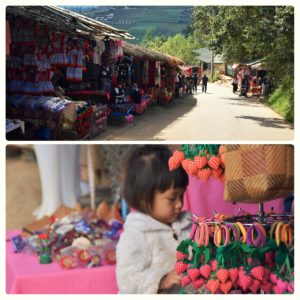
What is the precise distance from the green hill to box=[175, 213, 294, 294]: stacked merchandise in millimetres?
1915

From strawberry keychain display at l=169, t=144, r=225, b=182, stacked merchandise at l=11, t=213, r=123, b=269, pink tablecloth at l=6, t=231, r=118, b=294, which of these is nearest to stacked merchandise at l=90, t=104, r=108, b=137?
stacked merchandise at l=11, t=213, r=123, b=269

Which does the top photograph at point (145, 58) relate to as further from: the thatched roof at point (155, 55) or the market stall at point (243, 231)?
the market stall at point (243, 231)

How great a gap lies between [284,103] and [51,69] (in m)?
2.05

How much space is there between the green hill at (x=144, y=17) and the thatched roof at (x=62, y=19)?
91 millimetres

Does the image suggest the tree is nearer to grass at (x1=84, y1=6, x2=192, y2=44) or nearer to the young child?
grass at (x1=84, y1=6, x2=192, y2=44)

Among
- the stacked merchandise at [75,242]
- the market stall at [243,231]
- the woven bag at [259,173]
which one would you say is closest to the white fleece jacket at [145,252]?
the market stall at [243,231]

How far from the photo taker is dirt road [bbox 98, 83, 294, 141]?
14.8ft

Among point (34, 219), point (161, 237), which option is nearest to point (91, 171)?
point (34, 219)

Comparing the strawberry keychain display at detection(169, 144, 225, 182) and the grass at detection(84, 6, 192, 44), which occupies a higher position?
the grass at detection(84, 6, 192, 44)

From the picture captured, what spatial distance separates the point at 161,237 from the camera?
7.69 feet

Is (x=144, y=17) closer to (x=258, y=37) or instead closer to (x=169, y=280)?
(x=258, y=37)

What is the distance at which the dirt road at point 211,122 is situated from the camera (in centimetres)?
450

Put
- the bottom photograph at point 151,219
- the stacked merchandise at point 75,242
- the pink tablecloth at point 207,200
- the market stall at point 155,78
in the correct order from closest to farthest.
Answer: the bottom photograph at point 151,219 → the pink tablecloth at point 207,200 → the stacked merchandise at point 75,242 → the market stall at point 155,78

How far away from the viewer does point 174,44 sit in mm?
4062
